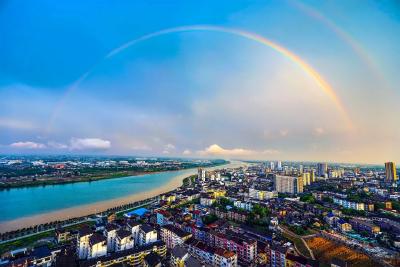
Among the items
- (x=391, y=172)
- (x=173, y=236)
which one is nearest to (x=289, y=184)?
(x=173, y=236)

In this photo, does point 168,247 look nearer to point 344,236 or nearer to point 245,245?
point 245,245

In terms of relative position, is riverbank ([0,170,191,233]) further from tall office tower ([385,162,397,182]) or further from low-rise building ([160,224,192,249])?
tall office tower ([385,162,397,182])

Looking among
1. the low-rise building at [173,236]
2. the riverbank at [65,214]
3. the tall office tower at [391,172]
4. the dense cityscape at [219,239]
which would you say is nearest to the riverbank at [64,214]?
the riverbank at [65,214]

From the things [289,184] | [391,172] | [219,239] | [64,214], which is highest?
[391,172]

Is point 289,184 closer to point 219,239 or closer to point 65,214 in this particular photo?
point 219,239

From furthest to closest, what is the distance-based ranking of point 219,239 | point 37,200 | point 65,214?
1. point 37,200
2. point 65,214
3. point 219,239

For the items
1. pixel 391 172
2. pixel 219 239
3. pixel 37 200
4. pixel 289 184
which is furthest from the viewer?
pixel 391 172

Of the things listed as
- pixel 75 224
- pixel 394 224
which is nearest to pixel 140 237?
pixel 75 224

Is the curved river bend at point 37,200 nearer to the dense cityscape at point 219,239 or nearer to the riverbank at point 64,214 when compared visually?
the riverbank at point 64,214
